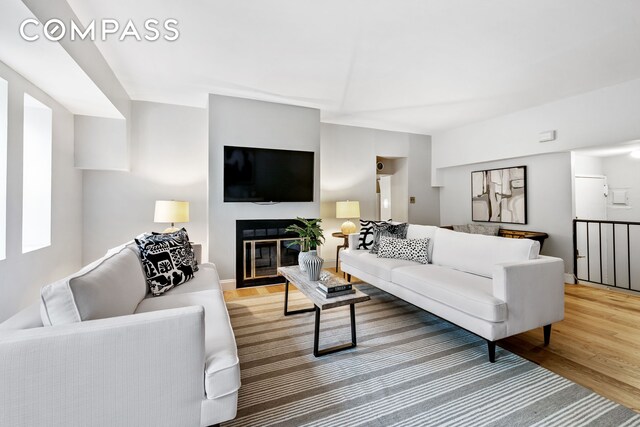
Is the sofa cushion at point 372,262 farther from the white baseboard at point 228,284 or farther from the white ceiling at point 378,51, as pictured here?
the white ceiling at point 378,51

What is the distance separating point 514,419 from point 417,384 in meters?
0.48

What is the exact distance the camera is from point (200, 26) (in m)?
2.31

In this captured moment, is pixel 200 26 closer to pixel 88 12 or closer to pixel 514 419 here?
pixel 88 12

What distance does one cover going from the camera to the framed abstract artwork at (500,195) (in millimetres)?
4477

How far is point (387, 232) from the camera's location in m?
3.58

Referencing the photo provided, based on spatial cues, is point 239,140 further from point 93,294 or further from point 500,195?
point 500,195

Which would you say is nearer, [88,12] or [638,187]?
[88,12]

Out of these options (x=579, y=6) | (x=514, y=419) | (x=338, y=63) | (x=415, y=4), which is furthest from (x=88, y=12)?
(x=514, y=419)

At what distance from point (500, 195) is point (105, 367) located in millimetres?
5393

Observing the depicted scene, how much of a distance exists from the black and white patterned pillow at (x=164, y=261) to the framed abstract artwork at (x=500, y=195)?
4.71m

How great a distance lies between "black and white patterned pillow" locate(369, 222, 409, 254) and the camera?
11.7 feet

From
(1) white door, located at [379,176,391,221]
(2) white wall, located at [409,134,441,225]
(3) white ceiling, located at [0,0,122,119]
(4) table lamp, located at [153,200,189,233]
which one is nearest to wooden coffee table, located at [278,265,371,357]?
(4) table lamp, located at [153,200,189,233]

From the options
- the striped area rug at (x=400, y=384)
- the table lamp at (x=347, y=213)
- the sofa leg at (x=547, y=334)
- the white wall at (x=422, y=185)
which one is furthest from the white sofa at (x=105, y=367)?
the white wall at (x=422, y=185)

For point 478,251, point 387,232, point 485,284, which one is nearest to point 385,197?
point 387,232
